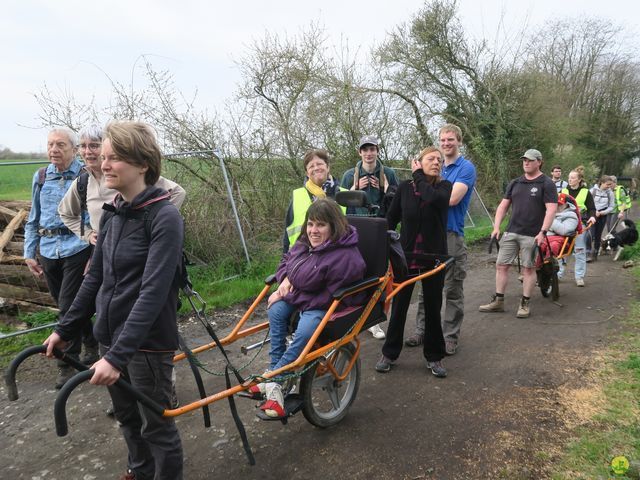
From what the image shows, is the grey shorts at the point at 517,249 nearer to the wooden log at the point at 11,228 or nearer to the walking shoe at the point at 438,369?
the walking shoe at the point at 438,369

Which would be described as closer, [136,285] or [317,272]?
[136,285]

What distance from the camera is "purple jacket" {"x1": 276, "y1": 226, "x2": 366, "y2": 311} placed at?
320 cm

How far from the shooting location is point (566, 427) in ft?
10.9

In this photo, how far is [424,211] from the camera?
13.3 ft

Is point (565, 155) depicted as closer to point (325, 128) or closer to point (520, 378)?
point (325, 128)

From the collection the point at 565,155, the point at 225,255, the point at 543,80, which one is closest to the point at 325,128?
the point at 225,255

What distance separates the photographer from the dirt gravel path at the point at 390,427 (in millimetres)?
2963

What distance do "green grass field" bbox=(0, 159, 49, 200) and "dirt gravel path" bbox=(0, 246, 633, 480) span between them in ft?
8.19

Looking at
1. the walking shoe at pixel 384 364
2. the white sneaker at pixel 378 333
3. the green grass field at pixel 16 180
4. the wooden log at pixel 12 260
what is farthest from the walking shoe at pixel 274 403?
the wooden log at pixel 12 260

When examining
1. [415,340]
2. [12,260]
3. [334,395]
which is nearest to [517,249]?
[415,340]

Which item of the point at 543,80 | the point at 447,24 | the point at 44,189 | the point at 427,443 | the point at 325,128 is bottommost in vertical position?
the point at 427,443

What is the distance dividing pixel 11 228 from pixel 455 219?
224 inches

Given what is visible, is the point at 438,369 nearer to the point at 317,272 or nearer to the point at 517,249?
the point at 317,272

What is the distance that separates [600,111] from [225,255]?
3010cm
